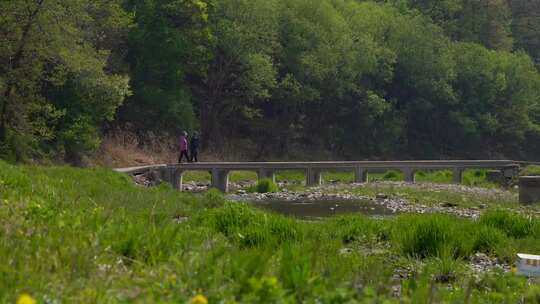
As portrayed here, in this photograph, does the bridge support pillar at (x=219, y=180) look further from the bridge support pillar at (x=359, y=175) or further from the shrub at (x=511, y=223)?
the shrub at (x=511, y=223)

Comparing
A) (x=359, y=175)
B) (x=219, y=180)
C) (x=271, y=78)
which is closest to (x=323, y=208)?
(x=219, y=180)

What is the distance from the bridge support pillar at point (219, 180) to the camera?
37.2m

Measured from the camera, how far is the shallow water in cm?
2520

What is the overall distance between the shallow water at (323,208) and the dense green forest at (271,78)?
393 inches

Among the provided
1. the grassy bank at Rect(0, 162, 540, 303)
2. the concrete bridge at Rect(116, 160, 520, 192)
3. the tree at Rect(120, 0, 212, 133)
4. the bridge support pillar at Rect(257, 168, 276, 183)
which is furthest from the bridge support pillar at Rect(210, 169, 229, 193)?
the grassy bank at Rect(0, 162, 540, 303)

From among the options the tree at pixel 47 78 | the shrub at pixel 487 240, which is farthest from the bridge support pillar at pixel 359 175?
the shrub at pixel 487 240

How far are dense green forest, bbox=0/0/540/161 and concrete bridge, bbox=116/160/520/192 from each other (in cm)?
413

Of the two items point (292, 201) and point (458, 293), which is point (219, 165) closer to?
point (292, 201)

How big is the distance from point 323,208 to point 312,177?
14.7m

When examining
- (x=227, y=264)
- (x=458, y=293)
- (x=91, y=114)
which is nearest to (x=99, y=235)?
(x=227, y=264)

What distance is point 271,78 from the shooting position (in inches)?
1892

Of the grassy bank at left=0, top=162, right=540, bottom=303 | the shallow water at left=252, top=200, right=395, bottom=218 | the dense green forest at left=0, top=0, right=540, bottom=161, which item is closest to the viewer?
the grassy bank at left=0, top=162, right=540, bottom=303

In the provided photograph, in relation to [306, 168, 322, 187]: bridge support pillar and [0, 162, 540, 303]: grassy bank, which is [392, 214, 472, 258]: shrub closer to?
[0, 162, 540, 303]: grassy bank

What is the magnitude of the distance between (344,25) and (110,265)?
52787 mm
